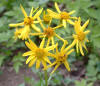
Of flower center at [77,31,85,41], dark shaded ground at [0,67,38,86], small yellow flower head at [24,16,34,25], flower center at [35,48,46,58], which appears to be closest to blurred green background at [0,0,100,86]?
dark shaded ground at [0,67,38,86]

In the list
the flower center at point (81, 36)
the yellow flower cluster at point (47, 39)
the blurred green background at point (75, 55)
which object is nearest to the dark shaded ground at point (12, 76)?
the blurred green background at point (75, 55)

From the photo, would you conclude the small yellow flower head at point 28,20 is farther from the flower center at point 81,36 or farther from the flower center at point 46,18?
the flower center at point 81,36

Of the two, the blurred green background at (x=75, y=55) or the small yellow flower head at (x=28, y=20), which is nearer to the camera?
the small yellow flower head at (x=28, y=20)

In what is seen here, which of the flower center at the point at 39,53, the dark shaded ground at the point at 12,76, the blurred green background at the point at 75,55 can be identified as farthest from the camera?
the dark shaded ground at the point at 12,76

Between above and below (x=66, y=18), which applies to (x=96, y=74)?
below

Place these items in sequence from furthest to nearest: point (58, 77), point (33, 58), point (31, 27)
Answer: point (58, 77)
point (31, 27)
point (33, 58)

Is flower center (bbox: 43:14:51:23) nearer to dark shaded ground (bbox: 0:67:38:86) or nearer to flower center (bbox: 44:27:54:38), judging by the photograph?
flower center (bbox: 44:27:54:38)

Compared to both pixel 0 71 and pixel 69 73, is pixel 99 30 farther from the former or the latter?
pixel 0 71

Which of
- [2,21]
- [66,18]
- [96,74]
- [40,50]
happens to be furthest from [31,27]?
[96,74]

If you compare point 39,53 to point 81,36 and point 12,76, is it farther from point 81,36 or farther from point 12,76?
point 12,76
